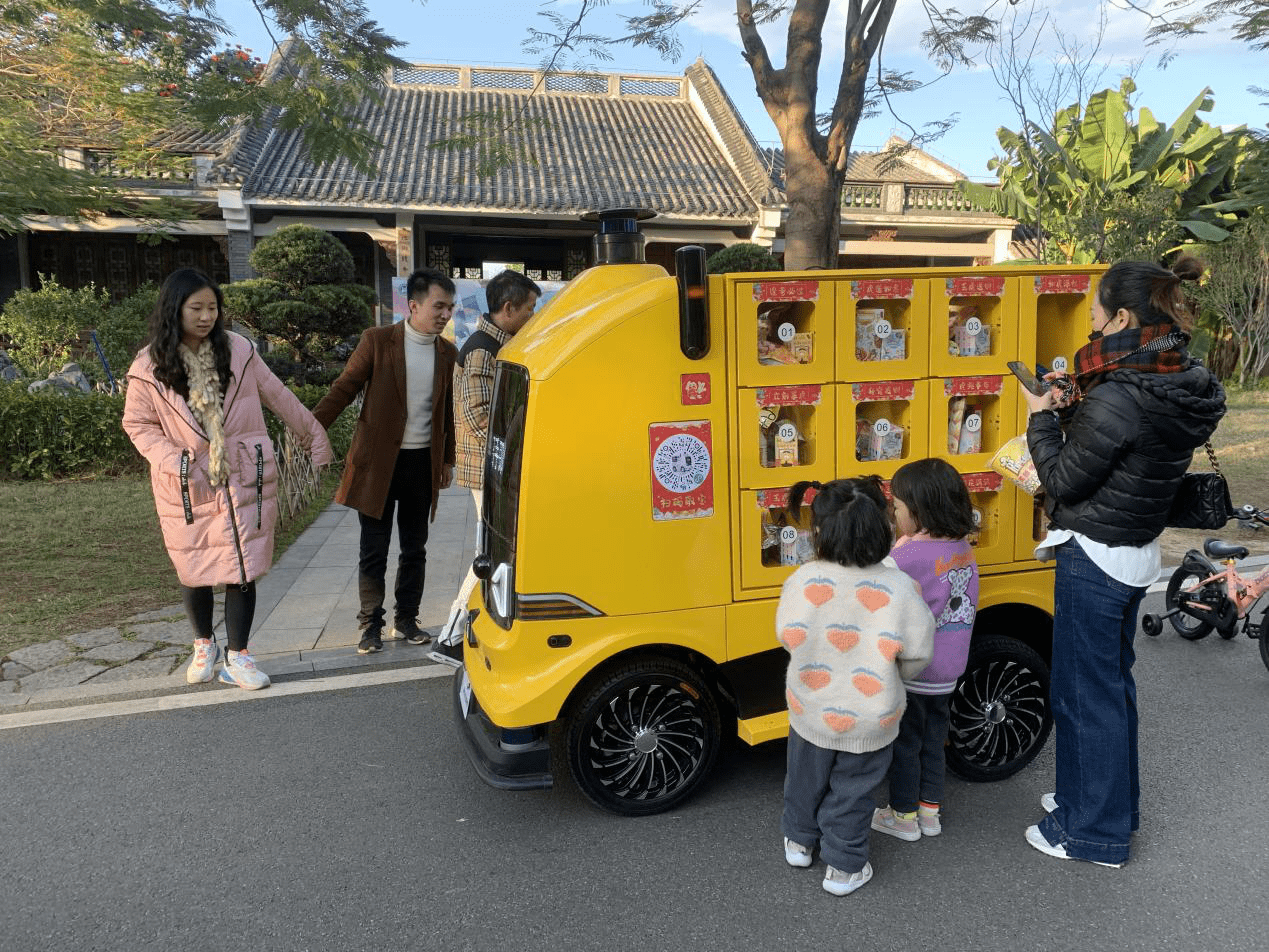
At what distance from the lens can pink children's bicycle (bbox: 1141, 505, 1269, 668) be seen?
4.75 metres

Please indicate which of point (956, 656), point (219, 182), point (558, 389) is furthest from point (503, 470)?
point (219, 182)

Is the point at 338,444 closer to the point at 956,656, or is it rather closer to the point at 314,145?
the point at 314,145

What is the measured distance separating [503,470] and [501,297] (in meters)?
1.31

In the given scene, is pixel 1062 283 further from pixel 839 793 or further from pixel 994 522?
pixel 839 793

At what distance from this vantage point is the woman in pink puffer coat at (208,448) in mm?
3951

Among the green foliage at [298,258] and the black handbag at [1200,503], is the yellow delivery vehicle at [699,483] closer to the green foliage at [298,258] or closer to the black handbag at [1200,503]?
the black handbag at [1200,503]

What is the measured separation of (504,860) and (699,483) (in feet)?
4.50

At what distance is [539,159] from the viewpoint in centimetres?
1794

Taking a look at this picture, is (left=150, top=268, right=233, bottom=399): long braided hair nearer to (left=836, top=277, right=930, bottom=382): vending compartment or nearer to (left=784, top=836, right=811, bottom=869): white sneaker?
(left=836, top=277, right=930, bottom=382): vending compartment

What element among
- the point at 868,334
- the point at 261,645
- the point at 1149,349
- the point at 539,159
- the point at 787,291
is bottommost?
the point at 261,645

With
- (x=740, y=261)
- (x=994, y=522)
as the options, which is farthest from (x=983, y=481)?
(x=740, y=261)

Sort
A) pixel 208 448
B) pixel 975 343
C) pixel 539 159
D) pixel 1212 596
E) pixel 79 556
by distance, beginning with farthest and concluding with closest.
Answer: pixel 539 159 < pixel 79 556 < pixel 1212 596 < pixel 208 448 < pixel 975 343

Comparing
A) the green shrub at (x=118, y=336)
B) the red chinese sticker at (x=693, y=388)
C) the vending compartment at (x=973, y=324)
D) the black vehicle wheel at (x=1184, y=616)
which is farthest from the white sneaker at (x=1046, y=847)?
the green shrub at (x=118, y=336)

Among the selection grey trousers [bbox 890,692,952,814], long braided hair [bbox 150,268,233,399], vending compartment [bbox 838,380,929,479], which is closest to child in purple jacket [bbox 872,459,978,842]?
grey trousers [bbox 890,692,952,814]
